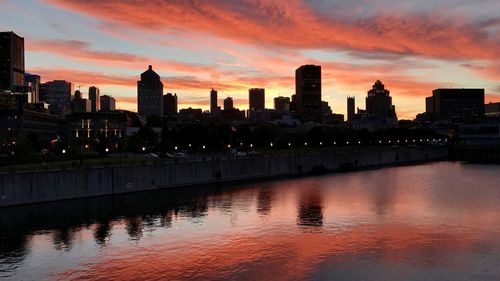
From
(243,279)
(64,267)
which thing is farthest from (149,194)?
(243,279)

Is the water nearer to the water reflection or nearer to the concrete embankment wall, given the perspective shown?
the water reflection

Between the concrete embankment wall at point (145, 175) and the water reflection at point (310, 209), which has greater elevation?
the concrete embankment wall at point (145, 175)

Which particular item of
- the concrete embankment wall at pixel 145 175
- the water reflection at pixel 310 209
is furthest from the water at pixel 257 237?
the concrete embankment wall at pixel 145 175

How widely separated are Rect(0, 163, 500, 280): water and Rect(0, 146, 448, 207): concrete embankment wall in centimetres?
230

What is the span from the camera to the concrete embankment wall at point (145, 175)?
73875mm

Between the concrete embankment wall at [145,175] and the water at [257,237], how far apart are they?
7.55 feet

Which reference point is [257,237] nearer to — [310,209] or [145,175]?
[310,209]

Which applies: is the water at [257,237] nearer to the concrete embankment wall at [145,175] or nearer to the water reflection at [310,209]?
the water reflection at [310,209]

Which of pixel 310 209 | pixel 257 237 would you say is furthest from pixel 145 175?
pixel 257 237

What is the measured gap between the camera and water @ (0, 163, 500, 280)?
44.4 metres

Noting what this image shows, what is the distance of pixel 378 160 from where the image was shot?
595 feet

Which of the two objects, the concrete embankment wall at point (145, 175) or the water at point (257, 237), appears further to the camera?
the concrete embankment wall at point (145, 175)

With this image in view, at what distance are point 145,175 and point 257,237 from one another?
40.8 m

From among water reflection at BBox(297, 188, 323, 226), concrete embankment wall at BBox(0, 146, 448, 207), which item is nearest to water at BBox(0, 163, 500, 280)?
water reflection at BBox(297, 188, 323, 226)
